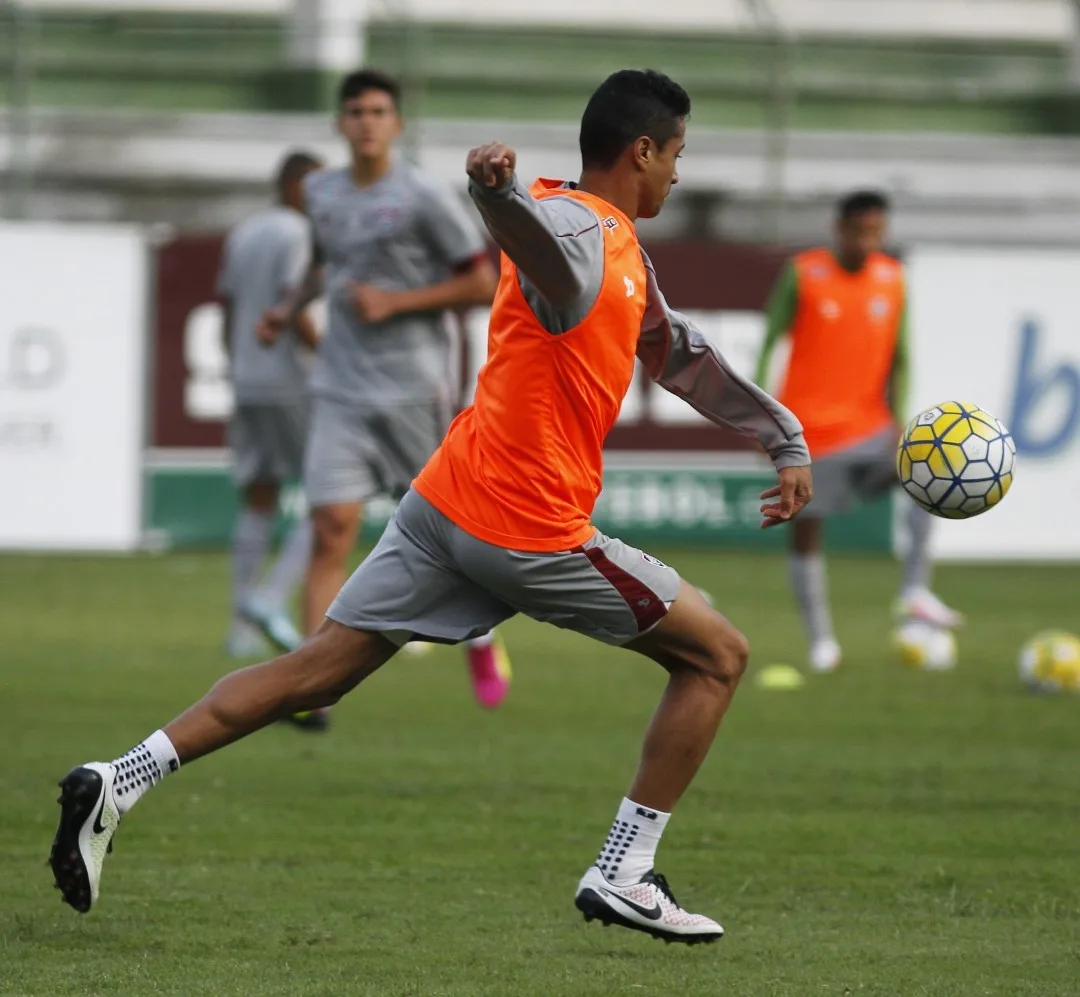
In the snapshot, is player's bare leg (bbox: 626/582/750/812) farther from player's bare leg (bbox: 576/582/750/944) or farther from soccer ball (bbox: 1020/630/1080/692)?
soccer ball (bbox: 1020/630/1080/692)

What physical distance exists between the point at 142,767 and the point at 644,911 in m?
1.19

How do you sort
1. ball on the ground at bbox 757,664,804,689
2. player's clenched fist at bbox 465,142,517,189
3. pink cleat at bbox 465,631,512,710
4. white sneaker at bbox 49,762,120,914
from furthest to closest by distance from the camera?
ball on the ground at bbox 757,664,804,689
pink cleat at bbox 465,631,512,710
white sneaker at bbox 49,762,120,914
player's clenched fist at bbox 465,142,517,189

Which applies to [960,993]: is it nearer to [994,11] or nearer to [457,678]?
[457,678]

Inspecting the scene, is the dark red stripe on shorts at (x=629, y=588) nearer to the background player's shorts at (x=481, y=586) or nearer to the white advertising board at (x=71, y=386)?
the background player's shorts at (x=481, y=586)

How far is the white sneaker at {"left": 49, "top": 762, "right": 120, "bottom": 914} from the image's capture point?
4.72 m

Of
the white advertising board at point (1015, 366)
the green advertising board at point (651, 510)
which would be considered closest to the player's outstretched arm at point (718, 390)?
the green advertising board at point (651, 510)

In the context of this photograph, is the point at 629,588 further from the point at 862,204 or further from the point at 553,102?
the point at 553,102

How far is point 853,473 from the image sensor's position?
11203mm

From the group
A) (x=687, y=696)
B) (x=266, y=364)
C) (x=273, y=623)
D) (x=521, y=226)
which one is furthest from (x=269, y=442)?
(x=521, y=226)

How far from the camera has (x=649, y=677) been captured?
34.4 ft

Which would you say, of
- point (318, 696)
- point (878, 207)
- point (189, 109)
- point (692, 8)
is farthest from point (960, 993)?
point (692, 8)

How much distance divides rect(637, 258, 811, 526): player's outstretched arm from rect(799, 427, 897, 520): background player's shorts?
5.75 meters

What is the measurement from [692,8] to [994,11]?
12.0 feet

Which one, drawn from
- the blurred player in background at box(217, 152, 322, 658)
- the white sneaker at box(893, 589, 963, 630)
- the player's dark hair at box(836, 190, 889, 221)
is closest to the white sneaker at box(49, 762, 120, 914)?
the blurred player in background at box(217, 152, 322, 658)
